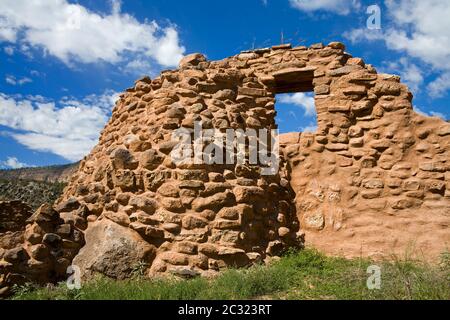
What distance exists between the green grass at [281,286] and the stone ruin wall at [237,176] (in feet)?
1.40

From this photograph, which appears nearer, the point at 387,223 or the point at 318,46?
the point at 387,223

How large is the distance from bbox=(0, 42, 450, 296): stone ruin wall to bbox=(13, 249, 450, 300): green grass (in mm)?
427

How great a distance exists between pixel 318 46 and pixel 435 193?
285 centimetres

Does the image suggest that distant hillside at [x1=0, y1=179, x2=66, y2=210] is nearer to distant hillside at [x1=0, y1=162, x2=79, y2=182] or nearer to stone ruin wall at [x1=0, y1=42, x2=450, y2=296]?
stone ruin wall at [x1=0, y1=42, x2=450, y2=296]

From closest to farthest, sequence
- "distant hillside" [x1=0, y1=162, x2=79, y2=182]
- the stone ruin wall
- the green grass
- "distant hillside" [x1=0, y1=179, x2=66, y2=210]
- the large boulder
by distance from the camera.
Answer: the green grass < the large boulder < the stone ruin wall < "distant hillside" [x1=0, y1=179, x2=66, y2=210] < "distant hillside" [x1=0, y1=162, x2=79, y2=182]

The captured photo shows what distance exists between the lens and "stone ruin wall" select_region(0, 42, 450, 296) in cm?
441

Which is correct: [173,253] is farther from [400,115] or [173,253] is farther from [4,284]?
[400,115]

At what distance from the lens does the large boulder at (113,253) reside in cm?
422

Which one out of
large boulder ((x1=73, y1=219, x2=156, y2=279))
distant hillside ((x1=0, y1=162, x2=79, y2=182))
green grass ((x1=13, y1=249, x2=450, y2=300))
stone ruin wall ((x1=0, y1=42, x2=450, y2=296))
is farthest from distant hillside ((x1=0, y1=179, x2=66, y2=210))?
distant hillside ((x1=0, y1=162, x2=79, y2=182))

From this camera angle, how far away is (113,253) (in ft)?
14.0

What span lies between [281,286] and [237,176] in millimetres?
1647

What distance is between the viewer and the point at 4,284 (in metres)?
3.98

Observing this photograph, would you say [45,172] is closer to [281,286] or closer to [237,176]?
[237,176]

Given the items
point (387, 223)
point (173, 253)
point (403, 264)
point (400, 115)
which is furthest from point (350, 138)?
point (173, 253)
